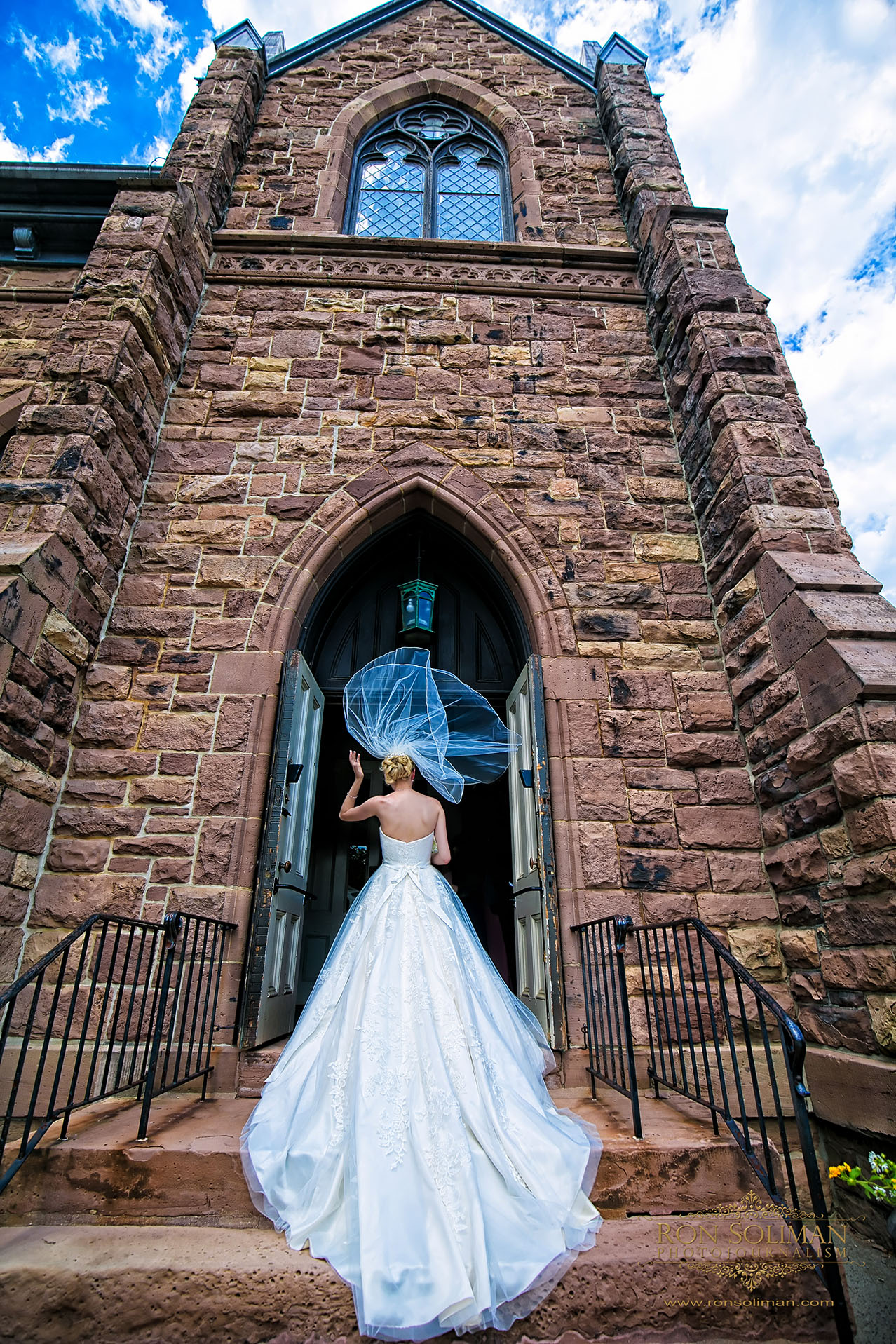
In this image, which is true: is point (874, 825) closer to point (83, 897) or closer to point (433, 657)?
point (433, 657)

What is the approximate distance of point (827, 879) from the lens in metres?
3.58

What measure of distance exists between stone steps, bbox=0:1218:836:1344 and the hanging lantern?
3.72 m

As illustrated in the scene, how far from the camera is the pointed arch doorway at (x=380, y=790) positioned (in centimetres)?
417

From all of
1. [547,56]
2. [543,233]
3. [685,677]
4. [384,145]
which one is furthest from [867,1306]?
[547,56]

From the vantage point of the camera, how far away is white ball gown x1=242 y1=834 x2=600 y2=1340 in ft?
6.59

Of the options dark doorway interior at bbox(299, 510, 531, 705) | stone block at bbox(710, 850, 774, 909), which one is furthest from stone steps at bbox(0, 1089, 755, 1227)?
dark doorway interior at bbox(299, 510, 531, 705)

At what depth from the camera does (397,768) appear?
3924 millimetres

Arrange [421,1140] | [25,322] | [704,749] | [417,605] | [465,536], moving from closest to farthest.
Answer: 1. [421,1140]
2. [704,749]
3. [417,605]
4. [465,536]
5. [25,322]

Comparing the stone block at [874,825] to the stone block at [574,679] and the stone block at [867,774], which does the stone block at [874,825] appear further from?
the stone block at [574,679]

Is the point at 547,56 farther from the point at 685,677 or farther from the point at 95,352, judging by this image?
the point at 685,677

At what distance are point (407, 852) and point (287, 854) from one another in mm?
1182

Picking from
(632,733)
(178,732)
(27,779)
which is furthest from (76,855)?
(632,733)

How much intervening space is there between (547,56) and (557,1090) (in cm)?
1080

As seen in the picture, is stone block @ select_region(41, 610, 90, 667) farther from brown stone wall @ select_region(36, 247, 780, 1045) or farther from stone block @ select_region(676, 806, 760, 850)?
stone block @ select_region(676, 806, 760, 850)
